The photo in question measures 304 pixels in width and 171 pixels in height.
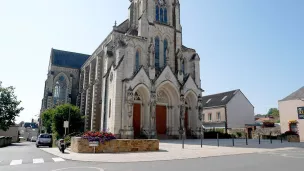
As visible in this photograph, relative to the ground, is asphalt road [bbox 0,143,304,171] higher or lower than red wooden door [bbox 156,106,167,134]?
lower

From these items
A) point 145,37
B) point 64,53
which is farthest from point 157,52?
point 64,53

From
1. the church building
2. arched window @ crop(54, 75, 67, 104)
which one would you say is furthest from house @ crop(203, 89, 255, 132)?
arched window @ crop(54, 75, 67, 104)

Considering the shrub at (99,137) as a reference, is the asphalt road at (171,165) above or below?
below

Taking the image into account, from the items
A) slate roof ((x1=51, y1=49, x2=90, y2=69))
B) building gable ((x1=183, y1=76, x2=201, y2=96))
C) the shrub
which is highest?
slate roof ((x1=51, y1=49, x2=90, y2=69))

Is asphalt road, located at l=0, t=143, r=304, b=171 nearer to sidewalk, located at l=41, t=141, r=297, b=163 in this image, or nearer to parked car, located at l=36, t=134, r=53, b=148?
sidewalk, located at l=41, t=141, r=297, b=163

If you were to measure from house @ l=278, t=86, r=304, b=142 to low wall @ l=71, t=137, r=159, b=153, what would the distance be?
24.9 meters

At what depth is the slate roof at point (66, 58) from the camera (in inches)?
2056

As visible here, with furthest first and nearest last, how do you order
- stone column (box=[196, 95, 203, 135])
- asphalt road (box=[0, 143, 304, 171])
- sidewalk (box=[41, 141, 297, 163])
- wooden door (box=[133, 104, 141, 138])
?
stone column (box=[196, 95, 203, 135]) < wooden door (box=[133, 104, 141, 138]) < sidewalk (box=[41, 141, 297, 163]) < asphalt road (box=[0, 143, 304, 171])

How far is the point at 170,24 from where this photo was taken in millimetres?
34781

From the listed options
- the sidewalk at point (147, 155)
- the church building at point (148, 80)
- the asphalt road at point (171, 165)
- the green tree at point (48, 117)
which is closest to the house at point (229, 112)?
the church building at point (148, 80)

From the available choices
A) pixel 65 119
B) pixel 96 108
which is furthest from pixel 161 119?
pixel 65 119

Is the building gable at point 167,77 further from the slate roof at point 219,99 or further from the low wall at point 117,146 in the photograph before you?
the slate roof at point 219,99

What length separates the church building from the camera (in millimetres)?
27562

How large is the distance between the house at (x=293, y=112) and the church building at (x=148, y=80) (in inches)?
516
